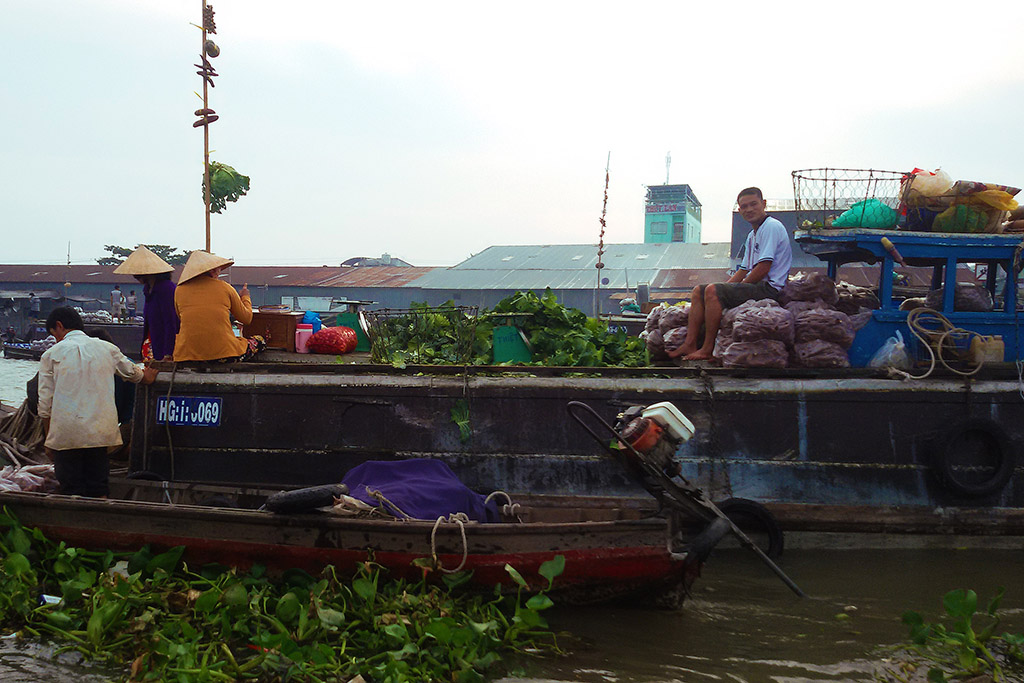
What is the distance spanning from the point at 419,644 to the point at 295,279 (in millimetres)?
38505

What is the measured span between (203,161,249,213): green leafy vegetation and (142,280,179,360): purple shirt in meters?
2.85

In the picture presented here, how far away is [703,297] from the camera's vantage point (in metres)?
6.61

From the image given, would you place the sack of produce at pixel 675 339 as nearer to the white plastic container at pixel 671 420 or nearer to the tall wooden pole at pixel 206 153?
the white plastic container at pixel 671 420

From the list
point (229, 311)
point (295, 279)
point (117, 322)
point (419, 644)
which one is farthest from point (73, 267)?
point (419, 644)

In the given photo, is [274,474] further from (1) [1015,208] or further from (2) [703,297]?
(1) [1015,208]

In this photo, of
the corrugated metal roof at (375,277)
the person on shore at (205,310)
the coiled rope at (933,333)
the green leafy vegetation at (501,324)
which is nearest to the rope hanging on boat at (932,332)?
the coiled rope at (933,333)

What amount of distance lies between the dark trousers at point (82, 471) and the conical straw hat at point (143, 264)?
5.90 ft

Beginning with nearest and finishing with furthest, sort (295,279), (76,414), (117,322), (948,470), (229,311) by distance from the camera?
1. (76,414)
2. (948,470)
3. (229,311)
4. (117,322)
5. (295,279)

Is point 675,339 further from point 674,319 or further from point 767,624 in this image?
point 767,624

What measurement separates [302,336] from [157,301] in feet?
4.54

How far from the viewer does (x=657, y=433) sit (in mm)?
4848

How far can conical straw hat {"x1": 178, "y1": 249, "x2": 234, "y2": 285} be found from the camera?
643 cm

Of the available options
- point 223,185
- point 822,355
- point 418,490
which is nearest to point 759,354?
point 822,355

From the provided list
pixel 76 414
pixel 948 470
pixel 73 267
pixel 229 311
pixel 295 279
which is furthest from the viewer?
pixel 73 267
